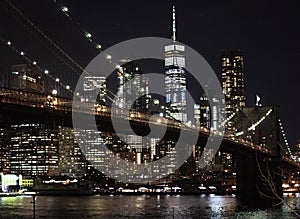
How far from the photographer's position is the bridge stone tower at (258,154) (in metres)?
60.4

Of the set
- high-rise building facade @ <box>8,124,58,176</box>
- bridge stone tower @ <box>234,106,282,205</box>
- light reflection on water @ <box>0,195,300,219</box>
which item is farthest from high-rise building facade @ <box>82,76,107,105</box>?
high-rise building facade @ <box>8,124,58,176</box>

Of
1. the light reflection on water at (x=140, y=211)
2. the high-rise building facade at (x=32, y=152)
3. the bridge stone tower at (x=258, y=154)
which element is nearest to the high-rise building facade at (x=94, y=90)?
the light reflection on water at (x=140, y=211)

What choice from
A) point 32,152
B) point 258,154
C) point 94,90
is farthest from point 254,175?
point 32,152

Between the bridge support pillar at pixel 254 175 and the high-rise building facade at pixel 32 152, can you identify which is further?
the high-rise building facade at pixel 32 152

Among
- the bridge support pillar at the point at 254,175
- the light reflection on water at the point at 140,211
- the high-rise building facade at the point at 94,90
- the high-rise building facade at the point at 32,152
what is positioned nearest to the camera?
the light reflection on water at the point at 140,211

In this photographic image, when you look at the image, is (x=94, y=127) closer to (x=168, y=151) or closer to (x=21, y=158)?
(x=21, y=158)

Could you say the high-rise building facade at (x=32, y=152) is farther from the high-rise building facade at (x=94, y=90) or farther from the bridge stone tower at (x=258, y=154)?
the high-rise building facade at (x=94, y=90)

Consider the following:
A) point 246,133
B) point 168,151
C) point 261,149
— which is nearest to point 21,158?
point 168,151

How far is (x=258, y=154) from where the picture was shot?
6053 centimetres

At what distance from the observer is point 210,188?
10231cm

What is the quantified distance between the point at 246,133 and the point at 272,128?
4.77 meters

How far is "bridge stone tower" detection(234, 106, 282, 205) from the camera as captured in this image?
6041cm

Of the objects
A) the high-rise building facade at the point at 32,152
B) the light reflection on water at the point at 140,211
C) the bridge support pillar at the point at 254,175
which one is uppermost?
the high-rise building facade at the point at 32,152

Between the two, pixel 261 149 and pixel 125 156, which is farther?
pixel 125 156
